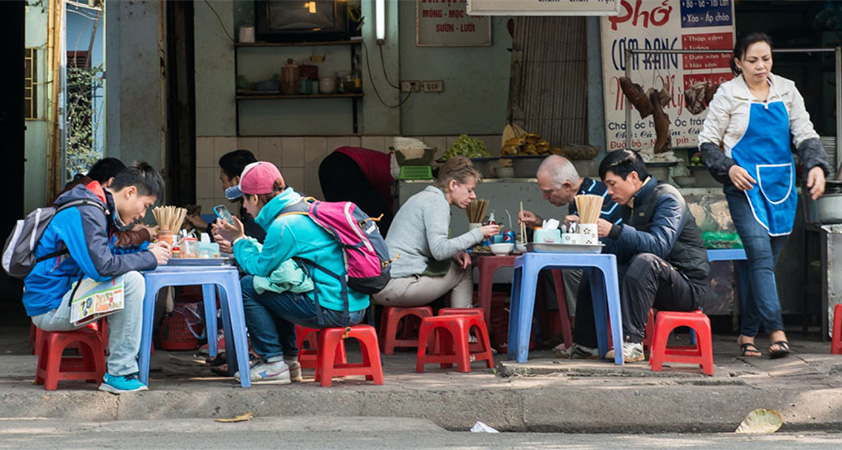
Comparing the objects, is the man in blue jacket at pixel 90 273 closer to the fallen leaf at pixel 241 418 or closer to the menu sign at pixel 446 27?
the fallen leaf at pixel 241 418

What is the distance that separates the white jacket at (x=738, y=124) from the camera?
250 inches

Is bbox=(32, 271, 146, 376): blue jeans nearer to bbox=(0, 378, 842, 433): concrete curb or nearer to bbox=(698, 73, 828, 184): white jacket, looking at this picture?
bbox=(0, 378, 842, 433): concrete curb

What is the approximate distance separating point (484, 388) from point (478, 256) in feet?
5.93

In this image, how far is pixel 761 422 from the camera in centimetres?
511

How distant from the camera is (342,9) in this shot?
10789 mm

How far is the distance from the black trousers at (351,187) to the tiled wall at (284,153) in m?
1.55

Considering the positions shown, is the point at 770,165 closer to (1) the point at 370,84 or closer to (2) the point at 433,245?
(2) the point at 433,245

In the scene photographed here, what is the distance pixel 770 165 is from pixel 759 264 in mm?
619

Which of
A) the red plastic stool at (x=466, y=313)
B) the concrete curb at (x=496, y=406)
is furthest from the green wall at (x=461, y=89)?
the concrete curb at (x=496, y=406)

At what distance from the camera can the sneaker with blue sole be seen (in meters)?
5.20

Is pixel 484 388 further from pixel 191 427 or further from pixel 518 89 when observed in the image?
pixel 518 89

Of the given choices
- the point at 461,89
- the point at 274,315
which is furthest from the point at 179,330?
the point at 461,89

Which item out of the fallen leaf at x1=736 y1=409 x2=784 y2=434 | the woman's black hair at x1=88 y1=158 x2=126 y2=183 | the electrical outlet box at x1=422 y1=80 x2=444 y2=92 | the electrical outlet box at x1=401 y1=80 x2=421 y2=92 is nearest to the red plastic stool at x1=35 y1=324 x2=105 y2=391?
the woman's black hair at x1=88 y1=158 x2=126 y2=183

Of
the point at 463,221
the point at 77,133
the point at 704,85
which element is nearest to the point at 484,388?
the point at 463,221
